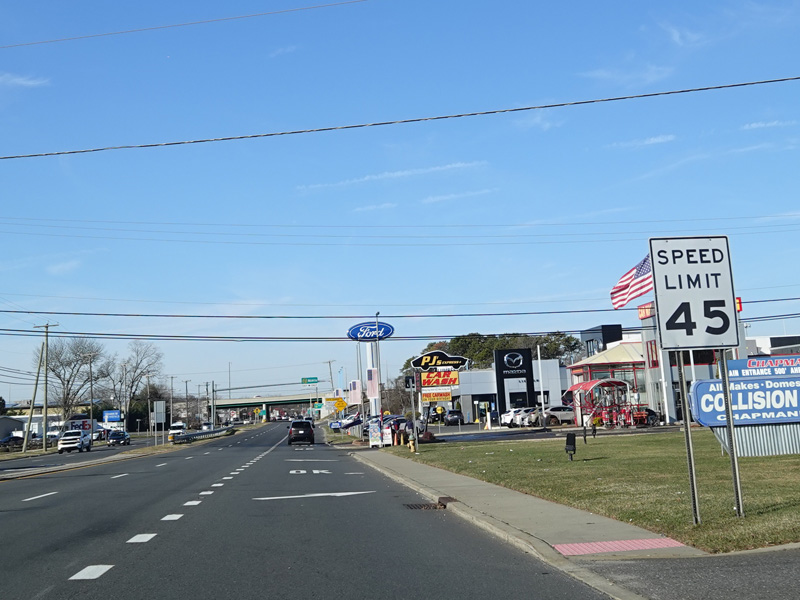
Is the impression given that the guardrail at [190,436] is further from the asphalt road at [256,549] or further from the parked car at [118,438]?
the asphalt road at [256,549]

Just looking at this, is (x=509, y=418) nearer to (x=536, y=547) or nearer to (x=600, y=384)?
(x=600, y=384)

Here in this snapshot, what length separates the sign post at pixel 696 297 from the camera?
409 inches

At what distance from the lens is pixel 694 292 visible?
416 inches

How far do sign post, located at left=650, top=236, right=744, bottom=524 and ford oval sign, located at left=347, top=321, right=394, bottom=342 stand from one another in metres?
45.9

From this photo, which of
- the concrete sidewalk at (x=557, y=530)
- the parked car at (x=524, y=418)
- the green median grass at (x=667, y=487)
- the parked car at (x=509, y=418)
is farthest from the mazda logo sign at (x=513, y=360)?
the concrete sidewalk at (x=557, y=530)

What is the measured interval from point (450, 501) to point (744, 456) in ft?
31.1

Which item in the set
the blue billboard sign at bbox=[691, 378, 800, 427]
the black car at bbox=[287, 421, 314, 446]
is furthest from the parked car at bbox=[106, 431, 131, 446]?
the blue billboard sign at bbox=[691, 378, 800, 427]

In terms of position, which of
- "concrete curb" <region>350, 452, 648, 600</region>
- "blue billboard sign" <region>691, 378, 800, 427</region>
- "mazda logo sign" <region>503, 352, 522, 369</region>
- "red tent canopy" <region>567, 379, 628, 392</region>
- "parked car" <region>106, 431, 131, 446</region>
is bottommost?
"concrete curb" <region>350, 452, 648, 600</region>

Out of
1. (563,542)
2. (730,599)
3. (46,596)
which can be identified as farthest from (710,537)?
(46,596)

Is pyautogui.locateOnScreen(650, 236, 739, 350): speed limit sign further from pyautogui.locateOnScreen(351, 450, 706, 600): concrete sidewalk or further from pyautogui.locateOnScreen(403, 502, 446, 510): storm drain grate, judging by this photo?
pyautogui.locateOnScreen(403, 502, 446, 510): storm drain grate

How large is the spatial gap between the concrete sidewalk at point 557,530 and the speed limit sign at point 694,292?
251 centimetres

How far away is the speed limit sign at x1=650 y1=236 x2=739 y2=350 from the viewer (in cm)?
1041

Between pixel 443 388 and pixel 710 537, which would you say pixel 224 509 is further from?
pixel 443 388

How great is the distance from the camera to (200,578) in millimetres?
8344
